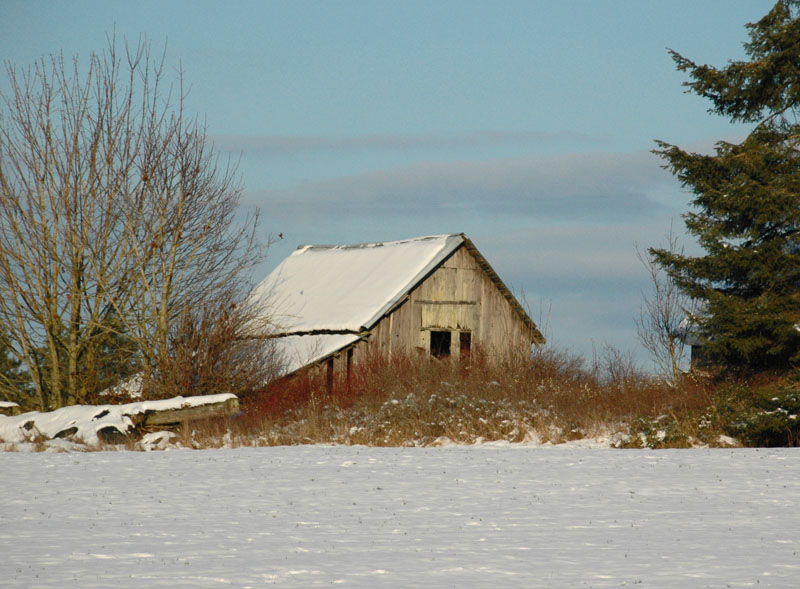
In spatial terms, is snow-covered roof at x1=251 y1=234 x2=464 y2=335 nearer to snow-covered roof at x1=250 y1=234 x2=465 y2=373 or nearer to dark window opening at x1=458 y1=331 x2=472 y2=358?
snow-covered roof at x1=250 y1=234 x2=465 y2=373

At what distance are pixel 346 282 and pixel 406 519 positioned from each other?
2391 cm

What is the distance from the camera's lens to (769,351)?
1984 centimetres

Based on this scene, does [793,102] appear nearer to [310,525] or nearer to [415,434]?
[415,434]

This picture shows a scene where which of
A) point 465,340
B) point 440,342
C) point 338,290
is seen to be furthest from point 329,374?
point 440,342

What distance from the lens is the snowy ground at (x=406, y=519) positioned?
7.97 m

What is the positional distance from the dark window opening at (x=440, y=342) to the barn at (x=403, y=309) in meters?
0.04

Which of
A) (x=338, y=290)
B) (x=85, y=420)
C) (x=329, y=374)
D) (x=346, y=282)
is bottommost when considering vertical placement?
(x=85, y=420)

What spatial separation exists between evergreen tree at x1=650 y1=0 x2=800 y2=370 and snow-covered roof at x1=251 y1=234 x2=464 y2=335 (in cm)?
1173

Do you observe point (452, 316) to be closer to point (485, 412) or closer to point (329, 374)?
point (329, 374)

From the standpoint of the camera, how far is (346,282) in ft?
113

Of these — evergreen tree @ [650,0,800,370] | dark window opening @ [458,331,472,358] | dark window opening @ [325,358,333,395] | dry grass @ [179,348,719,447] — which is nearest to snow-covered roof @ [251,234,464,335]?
dark window opening @ [325,358,333,395]

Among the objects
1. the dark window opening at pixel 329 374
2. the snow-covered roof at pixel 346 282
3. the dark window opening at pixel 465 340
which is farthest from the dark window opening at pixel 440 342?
the dark window opening at pixel 329 374

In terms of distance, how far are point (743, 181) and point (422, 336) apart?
13770mm

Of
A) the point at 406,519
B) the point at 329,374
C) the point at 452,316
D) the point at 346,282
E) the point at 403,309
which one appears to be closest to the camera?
the point at 406,519
